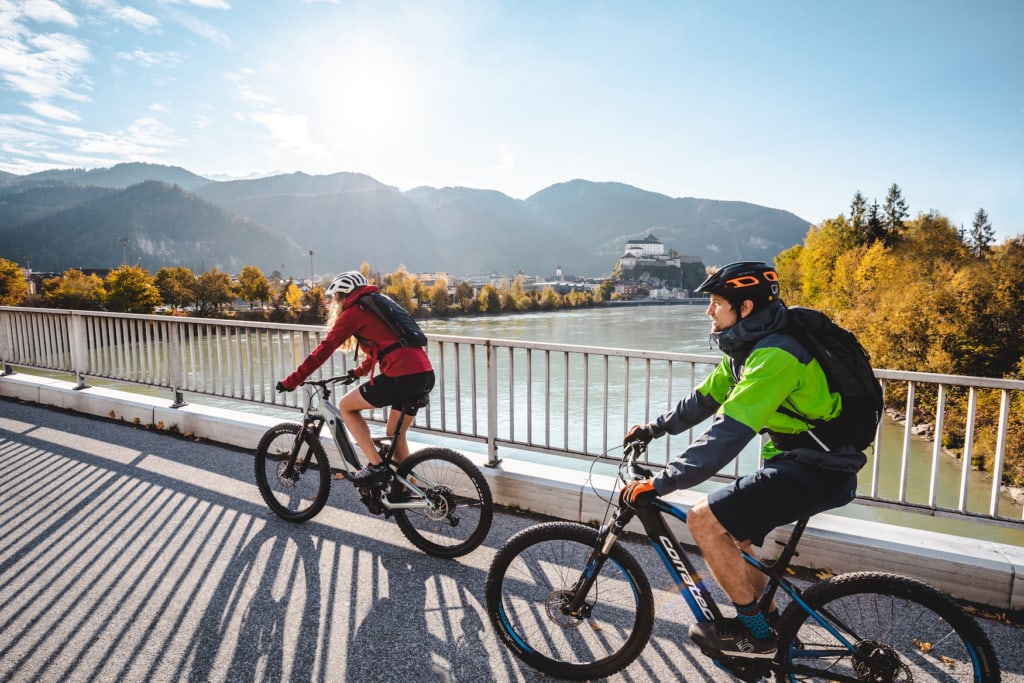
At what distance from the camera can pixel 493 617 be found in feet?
8.93

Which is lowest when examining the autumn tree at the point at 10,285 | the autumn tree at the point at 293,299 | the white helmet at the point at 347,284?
the autumn tree at the point at 293,299

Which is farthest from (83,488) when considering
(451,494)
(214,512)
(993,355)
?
(993,355)

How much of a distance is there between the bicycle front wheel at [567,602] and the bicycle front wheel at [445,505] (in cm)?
80

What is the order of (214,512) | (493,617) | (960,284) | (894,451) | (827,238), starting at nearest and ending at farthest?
(493,617) < (214,512) < (894,451) < (960,284) < (827,238)

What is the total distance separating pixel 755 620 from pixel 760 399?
2.85 feet

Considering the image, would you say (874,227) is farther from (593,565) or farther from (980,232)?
(593,565)

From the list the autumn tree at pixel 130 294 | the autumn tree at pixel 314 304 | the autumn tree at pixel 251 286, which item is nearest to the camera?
the autumn tree at pixel 130 294

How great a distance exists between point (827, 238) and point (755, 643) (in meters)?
82.5

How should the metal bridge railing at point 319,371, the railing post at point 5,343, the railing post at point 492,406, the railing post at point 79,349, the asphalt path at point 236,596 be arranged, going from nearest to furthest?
the asphalt path at point 236,596 → the metal bridge railing at point 319,371 → the railing post at point 492,406 → the railing post at point 79,349 → the railing post at point 5,343

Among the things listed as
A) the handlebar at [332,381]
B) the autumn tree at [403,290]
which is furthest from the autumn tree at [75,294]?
the handlebar at [332,381]

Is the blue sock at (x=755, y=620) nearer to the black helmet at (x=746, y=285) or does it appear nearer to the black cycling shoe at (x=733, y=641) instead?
the black cycling shoe at (x=733, y=641)

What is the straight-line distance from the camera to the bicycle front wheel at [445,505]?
11.7 ft

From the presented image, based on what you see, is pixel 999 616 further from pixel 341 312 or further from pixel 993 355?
pixel 993 355

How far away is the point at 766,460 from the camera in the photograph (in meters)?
2.42
